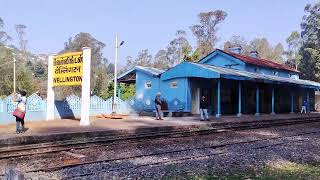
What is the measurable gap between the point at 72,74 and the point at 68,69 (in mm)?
447

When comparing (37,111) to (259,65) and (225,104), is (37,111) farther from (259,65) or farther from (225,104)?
(259,65)

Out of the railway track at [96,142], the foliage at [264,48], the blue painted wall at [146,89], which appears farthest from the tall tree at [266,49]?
the railway track at [96,142]

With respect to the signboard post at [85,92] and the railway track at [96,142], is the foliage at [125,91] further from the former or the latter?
the signboard post at [85,92]

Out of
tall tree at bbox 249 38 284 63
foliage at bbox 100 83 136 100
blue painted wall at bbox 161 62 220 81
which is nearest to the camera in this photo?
blue painted wall at bbox 161 62 220 81

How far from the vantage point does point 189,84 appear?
2703 centimetres

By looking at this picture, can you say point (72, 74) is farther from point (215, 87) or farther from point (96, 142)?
point (215, 87)

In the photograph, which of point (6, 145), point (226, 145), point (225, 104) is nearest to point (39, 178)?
point (6, 145)

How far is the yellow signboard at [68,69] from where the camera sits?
17906mm

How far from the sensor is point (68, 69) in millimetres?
18594

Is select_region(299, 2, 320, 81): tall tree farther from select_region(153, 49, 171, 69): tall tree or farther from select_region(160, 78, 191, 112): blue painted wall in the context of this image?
select_region(160, 78, 191, 112): blue painted wall

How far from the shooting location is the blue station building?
2648 centimetres

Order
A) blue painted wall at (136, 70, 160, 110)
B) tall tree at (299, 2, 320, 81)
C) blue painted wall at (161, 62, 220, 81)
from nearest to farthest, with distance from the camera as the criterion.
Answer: blue painted wall at (161, 62, 220, 81) < blue painted wall at (136, 70, 160, 110) < tall tree at (299, 2, 320, 81)

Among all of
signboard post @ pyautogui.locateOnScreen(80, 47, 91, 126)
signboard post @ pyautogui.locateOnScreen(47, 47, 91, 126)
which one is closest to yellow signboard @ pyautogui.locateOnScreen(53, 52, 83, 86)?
signboard post @ pyautogui.locateOnScreen(47, 47, 91, 126)

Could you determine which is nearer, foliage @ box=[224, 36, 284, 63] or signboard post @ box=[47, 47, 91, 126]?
signboard post @ box=[47, 47, 91, 126]
